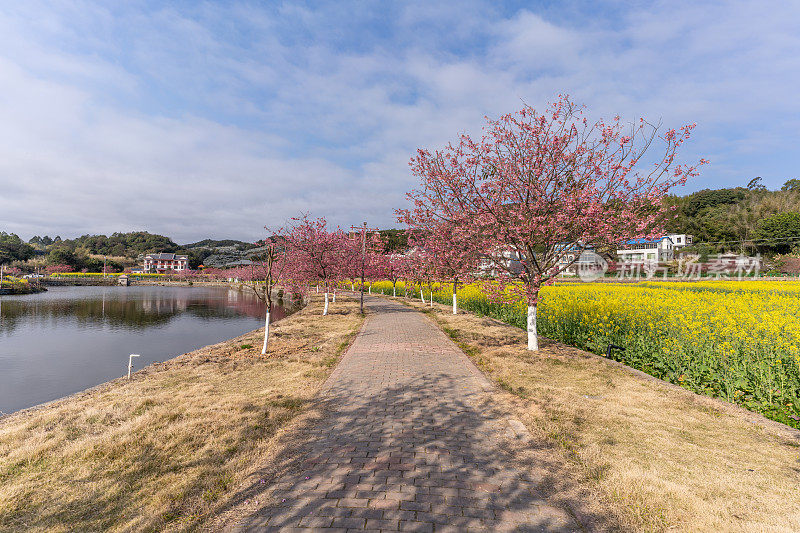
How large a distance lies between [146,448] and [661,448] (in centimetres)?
672

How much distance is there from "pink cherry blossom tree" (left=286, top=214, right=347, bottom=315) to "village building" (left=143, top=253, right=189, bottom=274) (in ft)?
437

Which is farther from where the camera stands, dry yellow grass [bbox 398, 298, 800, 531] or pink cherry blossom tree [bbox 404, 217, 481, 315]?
pink cherry blossom tree [bbox 404, 217, 481, 315]

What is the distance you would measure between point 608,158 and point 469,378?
6933mm

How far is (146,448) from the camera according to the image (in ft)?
15.4

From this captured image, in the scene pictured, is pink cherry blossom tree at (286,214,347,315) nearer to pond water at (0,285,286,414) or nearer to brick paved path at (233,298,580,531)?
pond water at (0,285,286,414)

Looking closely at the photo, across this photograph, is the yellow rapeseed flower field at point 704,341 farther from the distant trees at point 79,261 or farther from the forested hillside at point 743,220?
the distant trees at point 79,261

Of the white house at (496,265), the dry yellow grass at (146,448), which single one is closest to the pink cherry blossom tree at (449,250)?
the white house at (496,265)

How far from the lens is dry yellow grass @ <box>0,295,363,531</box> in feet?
11.1

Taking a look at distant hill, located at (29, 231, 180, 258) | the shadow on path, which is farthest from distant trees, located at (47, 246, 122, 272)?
the shadow on path

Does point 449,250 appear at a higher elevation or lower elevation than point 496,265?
higher

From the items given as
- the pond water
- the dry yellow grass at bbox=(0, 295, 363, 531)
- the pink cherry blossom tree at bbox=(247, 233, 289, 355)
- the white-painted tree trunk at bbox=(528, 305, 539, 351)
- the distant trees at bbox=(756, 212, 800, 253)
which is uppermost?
the distant trees at bbox=(756, 212, 800, 253)

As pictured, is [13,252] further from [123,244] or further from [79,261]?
[123,244]

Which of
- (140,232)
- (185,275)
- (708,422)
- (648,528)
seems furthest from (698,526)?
(140,232)

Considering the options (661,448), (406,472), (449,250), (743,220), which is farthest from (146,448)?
(743,220)
